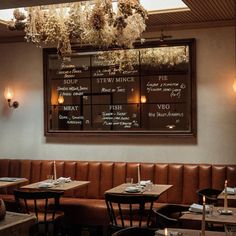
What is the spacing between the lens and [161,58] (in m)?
6.89

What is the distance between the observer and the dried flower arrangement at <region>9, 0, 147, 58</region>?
206 inches

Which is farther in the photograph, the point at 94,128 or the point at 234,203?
the point at 94,128

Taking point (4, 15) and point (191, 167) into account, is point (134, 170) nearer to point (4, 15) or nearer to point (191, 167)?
point (191, 167)

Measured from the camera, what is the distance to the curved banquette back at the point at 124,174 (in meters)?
6.49

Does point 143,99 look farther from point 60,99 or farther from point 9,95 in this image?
point 9,95

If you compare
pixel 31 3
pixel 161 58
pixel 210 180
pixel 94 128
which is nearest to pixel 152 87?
pixel 161 58

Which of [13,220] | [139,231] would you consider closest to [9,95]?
[139,231]

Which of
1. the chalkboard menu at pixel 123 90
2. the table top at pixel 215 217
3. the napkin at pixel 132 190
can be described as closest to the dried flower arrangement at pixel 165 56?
the chalkboard menu at pixel 123 90

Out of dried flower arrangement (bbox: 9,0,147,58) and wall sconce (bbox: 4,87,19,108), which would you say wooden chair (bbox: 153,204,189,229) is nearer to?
dried flower arrangement (bbox: 9,0,147,58)

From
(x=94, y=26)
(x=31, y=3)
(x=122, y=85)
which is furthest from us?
(x=122, y=85)

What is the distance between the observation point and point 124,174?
22.7 ft

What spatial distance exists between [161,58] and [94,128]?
1.55 meters

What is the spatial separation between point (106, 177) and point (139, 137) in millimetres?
812

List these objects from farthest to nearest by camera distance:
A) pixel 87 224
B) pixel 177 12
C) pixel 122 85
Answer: pixel 122 85 → pixel 87 224 → pixel 177 12
